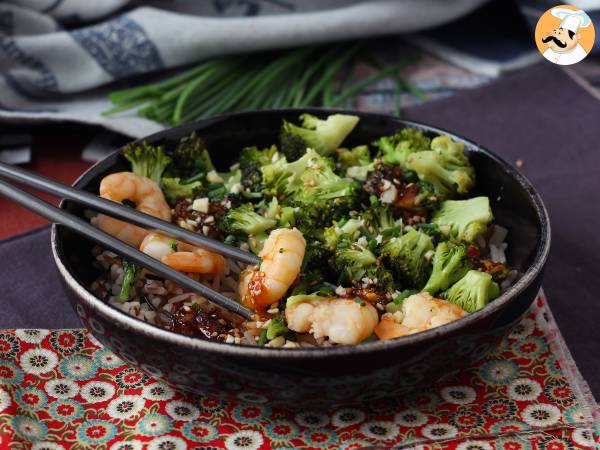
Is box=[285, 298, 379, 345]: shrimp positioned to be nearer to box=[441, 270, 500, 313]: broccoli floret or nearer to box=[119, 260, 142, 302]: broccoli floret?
box=[441, 270, 500, 313]: broccoli floret

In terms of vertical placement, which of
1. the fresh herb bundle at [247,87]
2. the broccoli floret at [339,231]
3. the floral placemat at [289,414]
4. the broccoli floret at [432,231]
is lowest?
the floral placemat at [289,414]

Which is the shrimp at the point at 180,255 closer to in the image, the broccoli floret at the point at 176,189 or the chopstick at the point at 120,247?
the chopstick at the point at 120,247

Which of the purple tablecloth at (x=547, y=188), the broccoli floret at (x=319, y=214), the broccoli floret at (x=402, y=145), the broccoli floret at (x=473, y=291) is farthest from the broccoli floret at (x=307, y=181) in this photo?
the purple tablecloth at (x=547, y=188)

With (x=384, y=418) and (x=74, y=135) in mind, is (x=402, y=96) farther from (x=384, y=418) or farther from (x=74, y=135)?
(x=384, y=418)

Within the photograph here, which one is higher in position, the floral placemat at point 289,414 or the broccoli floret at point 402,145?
the broccoli floret at point 402,145

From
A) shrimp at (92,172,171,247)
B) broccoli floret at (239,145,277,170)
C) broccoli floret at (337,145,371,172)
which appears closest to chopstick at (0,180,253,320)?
shrimp at (92,172,171,247)

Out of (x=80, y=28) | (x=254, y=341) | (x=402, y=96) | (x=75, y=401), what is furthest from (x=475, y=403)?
(x=80, y=28)
